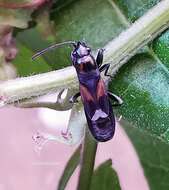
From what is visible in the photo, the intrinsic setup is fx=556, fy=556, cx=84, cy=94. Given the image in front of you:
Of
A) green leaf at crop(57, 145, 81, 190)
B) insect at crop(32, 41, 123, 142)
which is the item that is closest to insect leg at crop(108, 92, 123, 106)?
insect at crop(32, 41, 123, 142)

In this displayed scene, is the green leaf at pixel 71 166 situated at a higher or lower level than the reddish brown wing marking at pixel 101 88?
lower

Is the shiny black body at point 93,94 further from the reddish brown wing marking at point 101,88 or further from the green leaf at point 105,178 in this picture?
the green leaf at point 105,178

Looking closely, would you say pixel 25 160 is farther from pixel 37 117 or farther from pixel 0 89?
pixel 0 89

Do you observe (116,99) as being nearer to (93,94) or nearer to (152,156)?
(93,94)

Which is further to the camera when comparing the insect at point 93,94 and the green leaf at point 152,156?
the green leaf at point 152,156

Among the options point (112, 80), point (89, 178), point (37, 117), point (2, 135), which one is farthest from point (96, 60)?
point (2, 135)

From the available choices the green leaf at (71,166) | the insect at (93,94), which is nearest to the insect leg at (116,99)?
the insect at (93,94)
